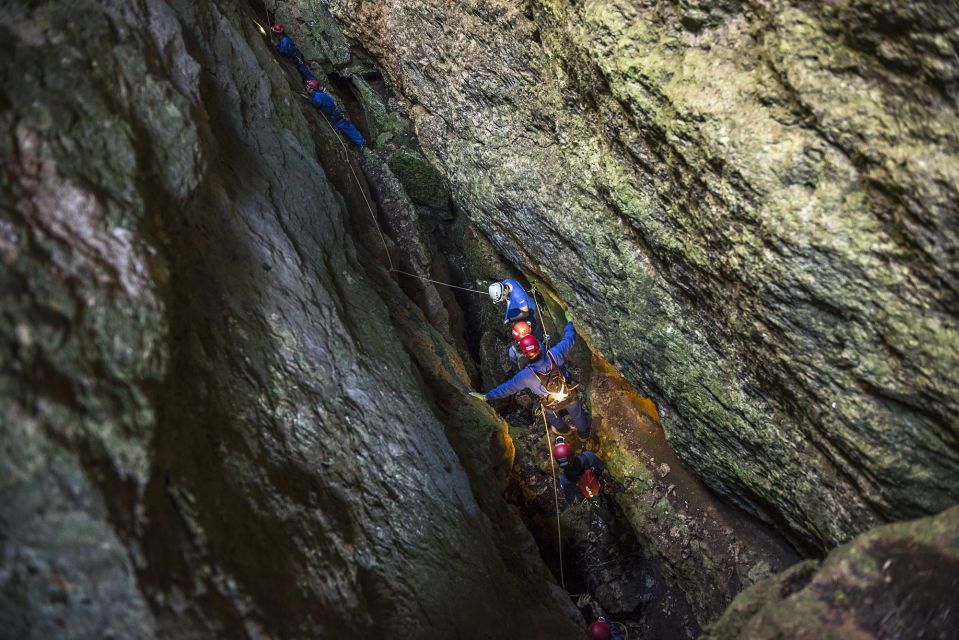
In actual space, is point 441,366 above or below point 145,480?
above

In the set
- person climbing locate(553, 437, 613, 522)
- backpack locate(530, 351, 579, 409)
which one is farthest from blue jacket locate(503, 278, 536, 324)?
person climbing locate(553, 437, 613, 522)

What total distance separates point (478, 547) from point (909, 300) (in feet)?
12.4

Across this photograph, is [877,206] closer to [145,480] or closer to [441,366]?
[145,480]

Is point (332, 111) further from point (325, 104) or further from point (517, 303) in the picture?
point (517, 303)

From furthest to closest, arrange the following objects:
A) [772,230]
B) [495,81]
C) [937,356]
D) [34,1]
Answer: [495,81] → [772,230] → [937,356] → [34,1]

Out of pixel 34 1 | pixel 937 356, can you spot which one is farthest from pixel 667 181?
pixel 34 1

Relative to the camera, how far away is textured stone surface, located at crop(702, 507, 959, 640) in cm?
295

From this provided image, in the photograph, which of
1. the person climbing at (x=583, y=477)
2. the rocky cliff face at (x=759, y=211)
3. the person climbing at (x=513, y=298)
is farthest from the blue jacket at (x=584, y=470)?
the person climbing at (x=513, y=298)

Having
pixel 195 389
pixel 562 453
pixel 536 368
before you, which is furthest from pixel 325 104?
pixel 195 389

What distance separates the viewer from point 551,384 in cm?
806

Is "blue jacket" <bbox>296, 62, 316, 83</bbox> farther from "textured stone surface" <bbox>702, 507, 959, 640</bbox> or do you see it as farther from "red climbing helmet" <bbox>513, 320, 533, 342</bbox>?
"textured stone surface" <bbox>702, 507, 959, 640</bbox>

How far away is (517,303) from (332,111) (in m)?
4.93

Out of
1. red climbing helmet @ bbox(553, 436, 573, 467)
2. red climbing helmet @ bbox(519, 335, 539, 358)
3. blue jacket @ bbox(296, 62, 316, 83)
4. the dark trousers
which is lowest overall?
red climbing helmet @ bbox(553, 436, 573, 467)

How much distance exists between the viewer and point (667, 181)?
14.8 feet
